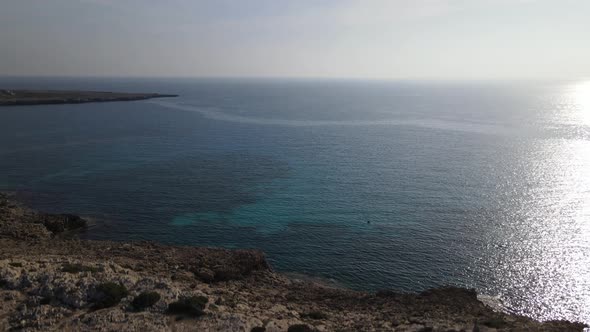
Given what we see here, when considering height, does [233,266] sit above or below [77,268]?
below

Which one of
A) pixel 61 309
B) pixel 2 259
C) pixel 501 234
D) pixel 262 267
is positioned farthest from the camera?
pixel 501 234

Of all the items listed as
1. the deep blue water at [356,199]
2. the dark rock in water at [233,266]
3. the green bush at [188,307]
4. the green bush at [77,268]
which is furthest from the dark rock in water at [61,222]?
the green bush at [188,307]

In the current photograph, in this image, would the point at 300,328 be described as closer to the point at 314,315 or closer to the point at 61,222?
the point at 314,315

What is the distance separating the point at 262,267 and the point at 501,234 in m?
36.6

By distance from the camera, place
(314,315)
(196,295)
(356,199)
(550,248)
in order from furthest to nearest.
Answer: (356,199), (550,248), (314,315), (196,295)

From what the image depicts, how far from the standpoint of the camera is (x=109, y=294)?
33.0 meters

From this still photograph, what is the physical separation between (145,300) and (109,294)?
10.4 ft

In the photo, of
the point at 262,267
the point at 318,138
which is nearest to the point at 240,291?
the point at 262,267

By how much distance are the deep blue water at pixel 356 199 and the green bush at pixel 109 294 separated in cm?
2274

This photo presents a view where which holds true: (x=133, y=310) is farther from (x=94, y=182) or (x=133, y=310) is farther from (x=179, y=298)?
(x=94, y=182)

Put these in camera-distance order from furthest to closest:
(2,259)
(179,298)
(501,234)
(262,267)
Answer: (501,234), (262,267), (2,259), (179,298)

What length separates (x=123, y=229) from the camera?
201 ft

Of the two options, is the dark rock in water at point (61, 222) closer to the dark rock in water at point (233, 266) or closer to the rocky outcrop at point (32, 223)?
the rocky outcrop at point (32, 223)

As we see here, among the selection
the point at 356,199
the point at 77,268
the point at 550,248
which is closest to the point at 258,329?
the point at 77,268
